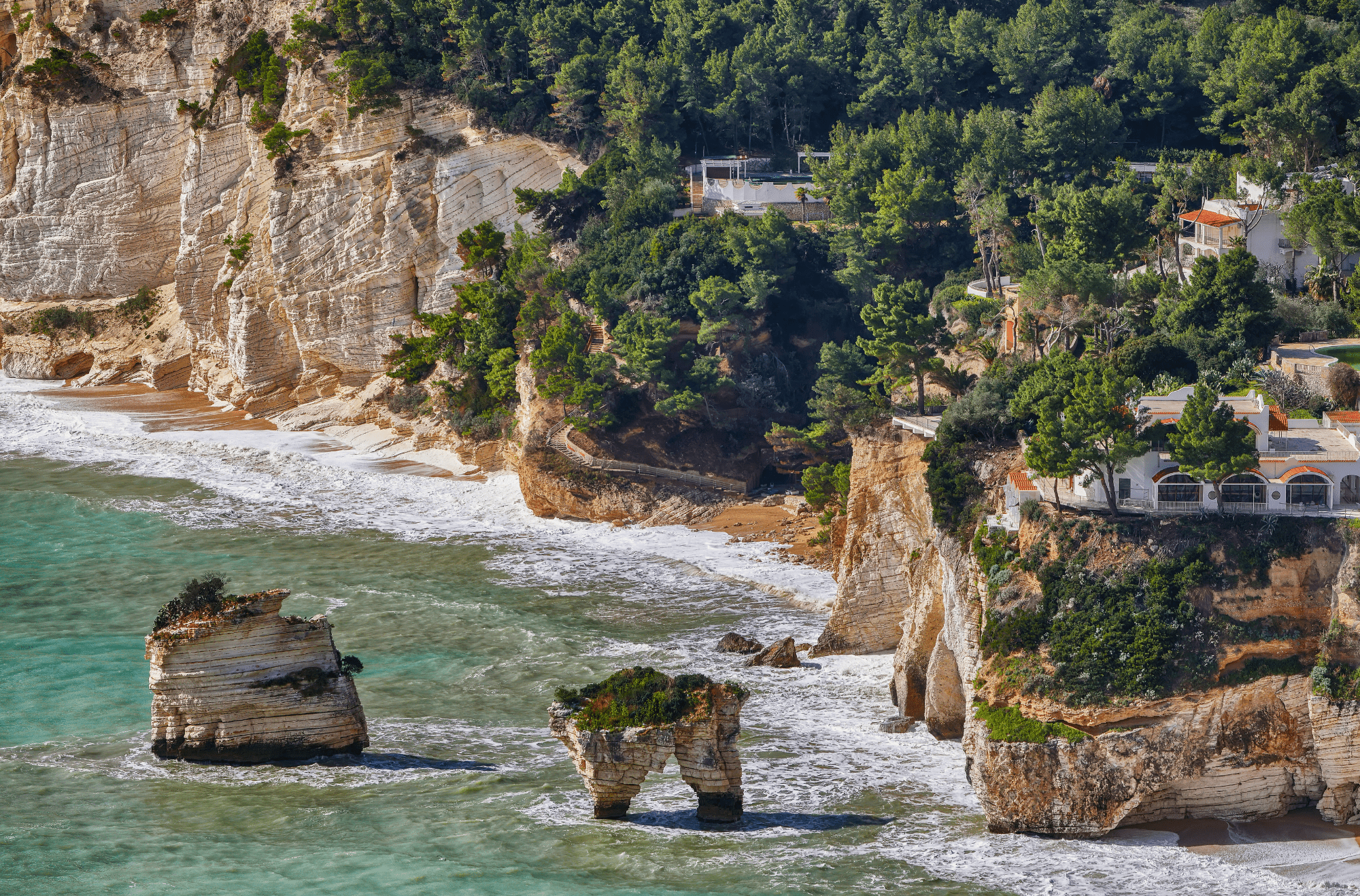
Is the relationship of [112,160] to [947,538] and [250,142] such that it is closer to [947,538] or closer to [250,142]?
[250,142]

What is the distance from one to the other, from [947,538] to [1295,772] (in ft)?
41.0

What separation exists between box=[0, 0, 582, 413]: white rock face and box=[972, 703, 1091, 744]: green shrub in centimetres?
5144

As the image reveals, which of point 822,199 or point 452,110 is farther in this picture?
point 452,110

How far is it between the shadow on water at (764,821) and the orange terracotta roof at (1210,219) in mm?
33459

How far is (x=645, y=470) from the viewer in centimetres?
7456

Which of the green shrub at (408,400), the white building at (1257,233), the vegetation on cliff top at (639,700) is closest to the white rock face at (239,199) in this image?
the green shrub at (408,400)

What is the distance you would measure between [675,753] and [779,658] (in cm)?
1315

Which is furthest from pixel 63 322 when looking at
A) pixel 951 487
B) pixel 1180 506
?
pixel 1180 506

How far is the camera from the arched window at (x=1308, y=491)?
45.3m

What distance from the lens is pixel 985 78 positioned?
91.4 meters

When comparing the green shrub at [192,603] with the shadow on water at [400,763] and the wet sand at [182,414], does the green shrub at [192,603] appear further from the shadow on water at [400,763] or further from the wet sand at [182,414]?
the wet sand at [182,414]

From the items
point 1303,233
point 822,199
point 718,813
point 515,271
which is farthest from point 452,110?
point 718,813

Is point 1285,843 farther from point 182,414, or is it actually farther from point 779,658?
point 182,414

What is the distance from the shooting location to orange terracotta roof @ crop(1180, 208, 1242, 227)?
66.4 m
